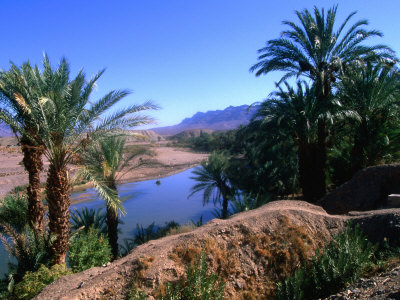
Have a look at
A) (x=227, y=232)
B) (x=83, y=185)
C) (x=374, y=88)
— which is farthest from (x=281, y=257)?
(x=83, y=185)

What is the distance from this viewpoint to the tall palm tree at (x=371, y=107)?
41.1 feet

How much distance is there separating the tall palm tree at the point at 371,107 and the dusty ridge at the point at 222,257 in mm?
7399

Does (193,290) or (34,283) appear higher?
(193,290)

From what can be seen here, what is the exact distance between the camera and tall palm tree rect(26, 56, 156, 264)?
800 cm

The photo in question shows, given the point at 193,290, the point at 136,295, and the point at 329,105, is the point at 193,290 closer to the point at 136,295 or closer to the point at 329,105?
the point at 136,295

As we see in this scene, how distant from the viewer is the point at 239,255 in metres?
5.71

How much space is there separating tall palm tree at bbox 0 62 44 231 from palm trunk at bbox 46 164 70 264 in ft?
1.85

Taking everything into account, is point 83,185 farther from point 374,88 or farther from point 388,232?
point 388,232

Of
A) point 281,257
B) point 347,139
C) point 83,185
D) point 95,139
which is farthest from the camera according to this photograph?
point 83,185

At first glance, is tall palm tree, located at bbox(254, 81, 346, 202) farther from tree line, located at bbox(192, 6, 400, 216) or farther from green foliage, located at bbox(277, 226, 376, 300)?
green foliage, located at bbox(277, 226, 376, 300)

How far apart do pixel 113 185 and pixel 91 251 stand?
14.8ft

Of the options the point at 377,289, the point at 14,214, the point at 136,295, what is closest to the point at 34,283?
the point at 136,295

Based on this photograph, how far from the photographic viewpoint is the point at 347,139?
14617 millimetres

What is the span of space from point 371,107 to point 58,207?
1163 cm
